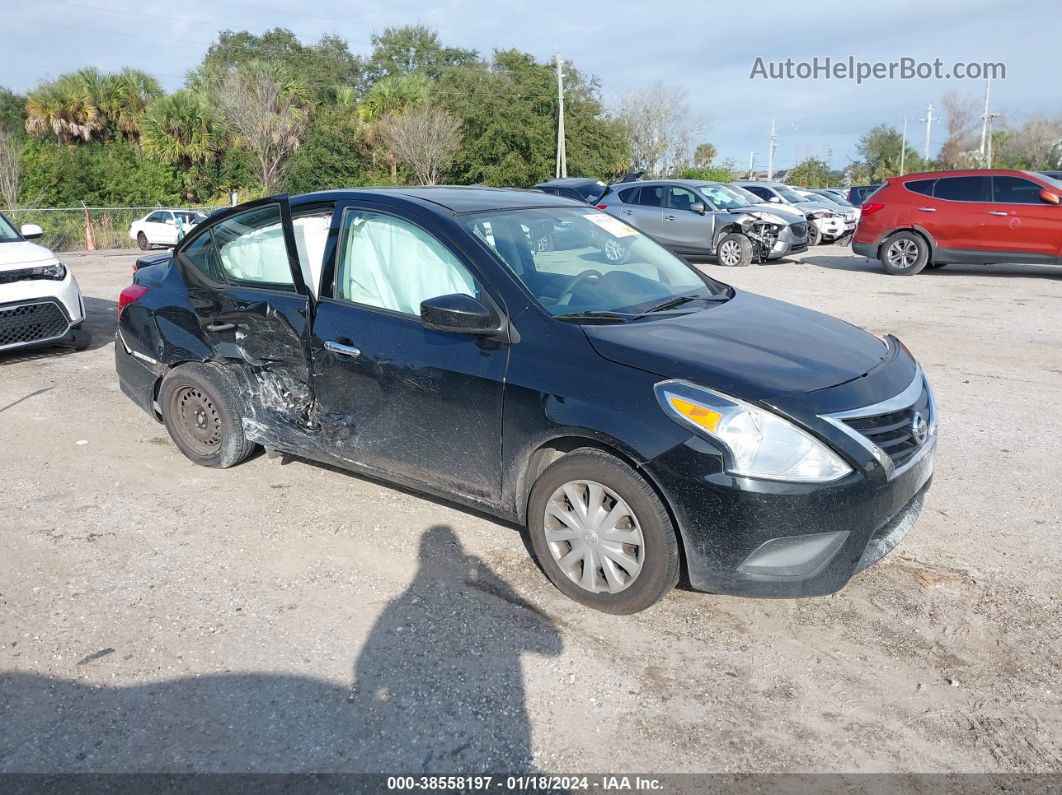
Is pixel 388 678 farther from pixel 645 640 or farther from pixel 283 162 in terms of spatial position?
pixel 283 162

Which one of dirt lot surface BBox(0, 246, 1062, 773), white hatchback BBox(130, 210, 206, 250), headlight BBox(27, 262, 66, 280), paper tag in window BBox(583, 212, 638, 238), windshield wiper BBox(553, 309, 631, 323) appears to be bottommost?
dirt lot surface BBox(0, 246, 1062, 773)

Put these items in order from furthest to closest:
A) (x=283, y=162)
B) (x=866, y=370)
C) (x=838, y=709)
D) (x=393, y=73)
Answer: (x=393, y=73) < (x=283, y=162) < (x=866, y=370) < (x=838, y=709)

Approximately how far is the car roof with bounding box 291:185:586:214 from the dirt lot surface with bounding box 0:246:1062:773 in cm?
162

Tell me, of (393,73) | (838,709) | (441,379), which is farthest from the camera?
(393,73)

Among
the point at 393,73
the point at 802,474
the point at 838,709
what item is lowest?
the point at 838,709

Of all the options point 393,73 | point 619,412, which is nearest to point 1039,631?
point 619,412

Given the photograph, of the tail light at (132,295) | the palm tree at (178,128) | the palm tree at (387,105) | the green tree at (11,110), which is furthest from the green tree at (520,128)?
the tail light at (132,295)

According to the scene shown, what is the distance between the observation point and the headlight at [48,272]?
8281 mm

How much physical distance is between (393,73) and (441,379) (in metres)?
67.2

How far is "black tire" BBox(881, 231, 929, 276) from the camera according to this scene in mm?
14727

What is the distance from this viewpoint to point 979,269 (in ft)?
52.9

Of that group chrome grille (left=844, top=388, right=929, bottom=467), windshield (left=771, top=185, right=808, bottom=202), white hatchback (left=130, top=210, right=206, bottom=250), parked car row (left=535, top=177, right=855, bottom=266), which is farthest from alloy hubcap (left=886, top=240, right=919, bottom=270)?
white hatchback (left=130, top=210, right=206, bottom=250)

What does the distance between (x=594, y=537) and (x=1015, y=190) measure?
43.8ft

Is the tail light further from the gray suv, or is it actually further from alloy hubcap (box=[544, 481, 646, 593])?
the gray suv
